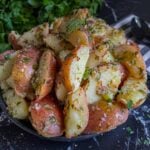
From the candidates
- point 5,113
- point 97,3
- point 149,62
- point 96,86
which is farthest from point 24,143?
point 97,3

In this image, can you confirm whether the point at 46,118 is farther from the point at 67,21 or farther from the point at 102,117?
the point at 67,21

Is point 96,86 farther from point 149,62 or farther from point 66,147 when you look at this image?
point 149,62

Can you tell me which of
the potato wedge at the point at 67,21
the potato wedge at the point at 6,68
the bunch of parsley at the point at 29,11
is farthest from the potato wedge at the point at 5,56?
the bunch of parsley at the point at 29,11

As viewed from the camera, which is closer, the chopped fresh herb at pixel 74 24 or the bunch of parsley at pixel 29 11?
the chopped fresh herb at pixel 74 24

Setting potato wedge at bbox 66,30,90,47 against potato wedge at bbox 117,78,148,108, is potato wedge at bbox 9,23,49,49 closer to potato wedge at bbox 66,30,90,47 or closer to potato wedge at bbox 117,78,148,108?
potato wedge at bbox 66,30,90,47

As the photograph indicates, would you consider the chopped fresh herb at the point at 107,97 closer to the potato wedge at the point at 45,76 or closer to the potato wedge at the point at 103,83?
the potato wedge at the point at 103,83

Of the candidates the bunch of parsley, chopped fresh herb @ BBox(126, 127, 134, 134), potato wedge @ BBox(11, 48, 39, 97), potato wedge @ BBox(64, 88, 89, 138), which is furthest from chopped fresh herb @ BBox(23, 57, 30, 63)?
the bunch of parsley
